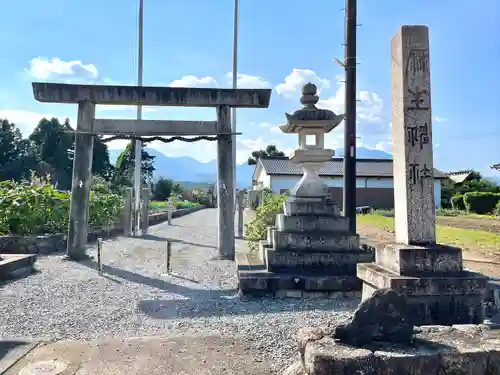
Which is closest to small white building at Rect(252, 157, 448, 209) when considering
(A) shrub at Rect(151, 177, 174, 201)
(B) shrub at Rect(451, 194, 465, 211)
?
(B) shrub at Rect(451, 194, 465, 211)

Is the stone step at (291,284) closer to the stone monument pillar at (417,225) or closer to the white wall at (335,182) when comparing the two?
the stone monument pillar at (417,225)

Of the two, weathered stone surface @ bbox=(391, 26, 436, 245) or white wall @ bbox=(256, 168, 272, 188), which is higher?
white wall @ bbox=(256, 168, 272, 188)

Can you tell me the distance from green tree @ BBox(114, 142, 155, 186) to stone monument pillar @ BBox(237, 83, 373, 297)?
25597 mm

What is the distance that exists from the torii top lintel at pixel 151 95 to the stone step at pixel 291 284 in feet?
13.6

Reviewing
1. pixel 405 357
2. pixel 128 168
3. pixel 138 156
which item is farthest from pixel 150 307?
pixel 128 168

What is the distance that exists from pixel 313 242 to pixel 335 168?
95.3 feet

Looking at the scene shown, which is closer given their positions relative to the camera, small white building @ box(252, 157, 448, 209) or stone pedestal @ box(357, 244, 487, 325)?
stone pedestal @ box(357, 244, 487, 325)

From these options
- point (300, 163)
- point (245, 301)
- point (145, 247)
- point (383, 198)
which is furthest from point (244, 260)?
point (383, 198)

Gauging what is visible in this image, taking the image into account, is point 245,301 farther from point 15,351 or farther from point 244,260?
point 15,351

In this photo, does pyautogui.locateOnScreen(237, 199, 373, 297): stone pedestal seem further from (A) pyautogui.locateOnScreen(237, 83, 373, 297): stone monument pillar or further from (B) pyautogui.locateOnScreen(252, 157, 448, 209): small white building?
(B) pyautogui.locateOnScreen(252, 157, 448, 209): small white building

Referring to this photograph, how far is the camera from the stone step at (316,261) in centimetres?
658

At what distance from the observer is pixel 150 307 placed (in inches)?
222

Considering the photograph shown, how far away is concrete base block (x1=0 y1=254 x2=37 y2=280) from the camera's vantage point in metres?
7.07

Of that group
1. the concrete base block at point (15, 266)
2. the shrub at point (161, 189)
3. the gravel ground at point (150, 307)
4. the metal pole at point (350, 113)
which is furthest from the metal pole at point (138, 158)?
the shrub at point (161, 189)
